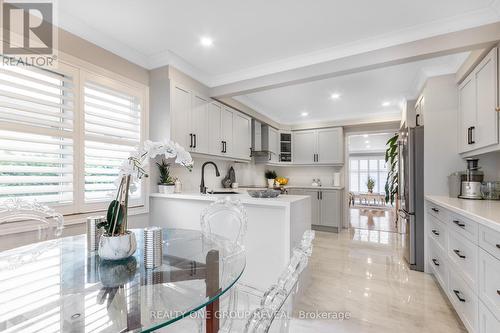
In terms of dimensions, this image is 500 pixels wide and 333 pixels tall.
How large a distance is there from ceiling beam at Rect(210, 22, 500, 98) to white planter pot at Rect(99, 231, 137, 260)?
7.97 ft

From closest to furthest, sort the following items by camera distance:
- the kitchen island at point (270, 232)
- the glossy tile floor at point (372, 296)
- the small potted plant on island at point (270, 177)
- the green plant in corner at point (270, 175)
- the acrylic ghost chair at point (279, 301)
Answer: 1. the acrylic ghost chair at point (279, 301)
2. the glossy tile floor at point (372, 296)
3. the kitchen island at point (270, 232)
4. the small potted plant on island at point (270, 177)
5. the green plant in corner at point (270, 175)

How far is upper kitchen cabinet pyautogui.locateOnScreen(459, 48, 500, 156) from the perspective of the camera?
6.65 feet

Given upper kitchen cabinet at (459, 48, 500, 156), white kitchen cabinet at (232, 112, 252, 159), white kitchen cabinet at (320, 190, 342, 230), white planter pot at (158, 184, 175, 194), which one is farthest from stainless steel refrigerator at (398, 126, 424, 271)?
white planter pot at (158, 184, 175, 194)

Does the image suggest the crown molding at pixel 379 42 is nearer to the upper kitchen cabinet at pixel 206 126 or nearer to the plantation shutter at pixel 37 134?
the upper kitchen cabinet at pixel 206 126

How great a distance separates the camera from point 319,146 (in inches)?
221

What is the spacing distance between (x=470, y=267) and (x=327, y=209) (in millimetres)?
3506

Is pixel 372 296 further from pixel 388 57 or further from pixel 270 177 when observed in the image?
pixel 270 177

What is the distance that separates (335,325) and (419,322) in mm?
716

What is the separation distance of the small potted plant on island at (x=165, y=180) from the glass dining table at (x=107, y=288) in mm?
1318

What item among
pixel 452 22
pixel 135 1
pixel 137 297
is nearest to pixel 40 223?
pixel 137 297

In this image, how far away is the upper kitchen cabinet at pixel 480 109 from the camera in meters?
2.03

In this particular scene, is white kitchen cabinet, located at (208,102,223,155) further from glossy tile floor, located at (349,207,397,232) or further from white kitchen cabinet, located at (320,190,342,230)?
glossy tile floor, located at (349,207,397,232)
